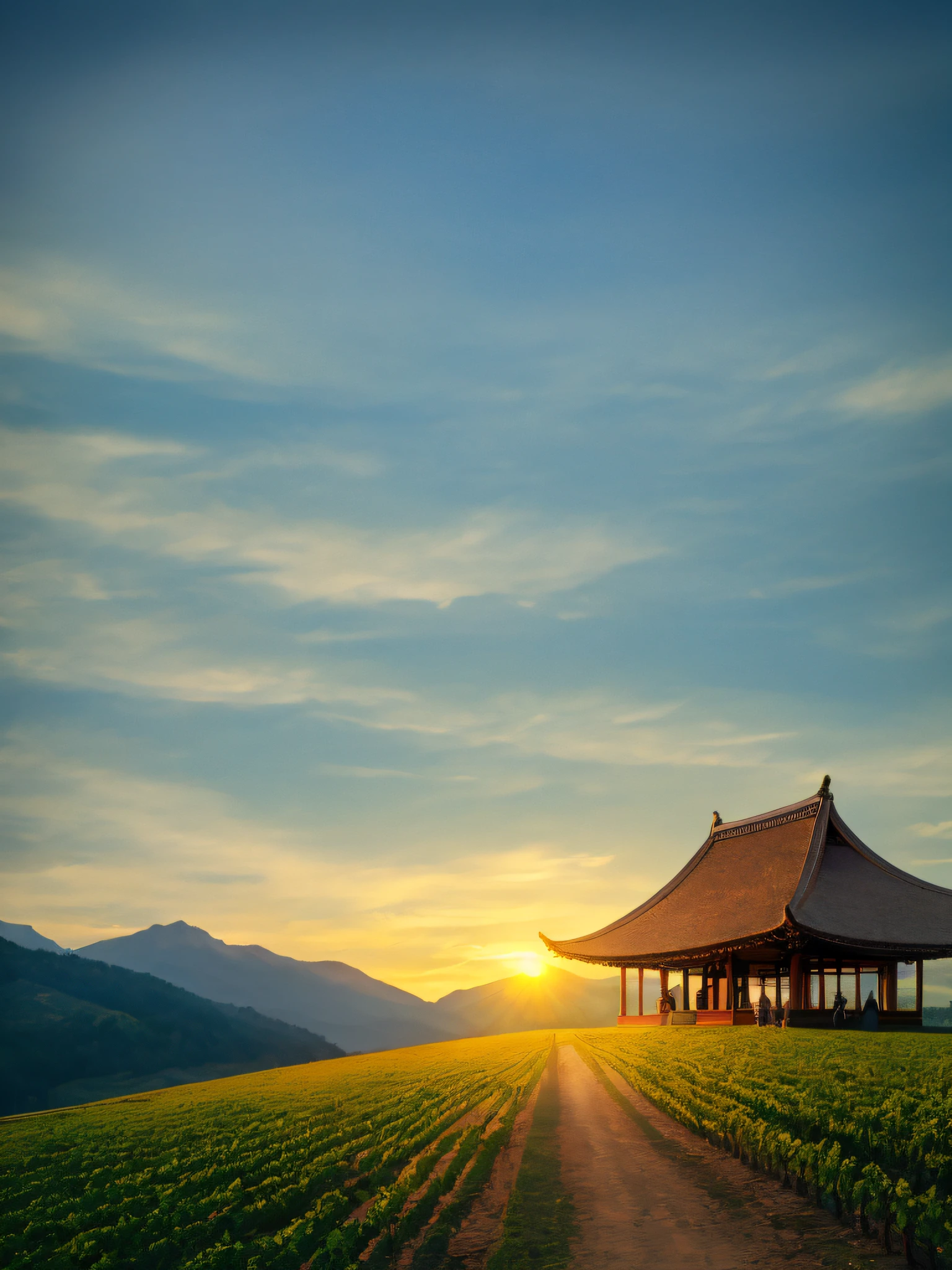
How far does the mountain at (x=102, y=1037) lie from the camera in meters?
120

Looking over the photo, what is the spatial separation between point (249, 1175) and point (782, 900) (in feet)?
90.4

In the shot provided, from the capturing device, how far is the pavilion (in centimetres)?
3234

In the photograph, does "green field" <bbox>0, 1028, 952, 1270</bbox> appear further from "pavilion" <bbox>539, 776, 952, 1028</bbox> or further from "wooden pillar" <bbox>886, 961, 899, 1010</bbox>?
"wooden pillar" <bbox>886, 961, 899, 1010</bbox>

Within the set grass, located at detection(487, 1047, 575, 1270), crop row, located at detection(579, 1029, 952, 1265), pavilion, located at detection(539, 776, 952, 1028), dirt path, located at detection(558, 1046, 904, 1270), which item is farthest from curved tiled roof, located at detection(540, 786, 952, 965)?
grass, located at detection(487, 1047, 575, 1270)

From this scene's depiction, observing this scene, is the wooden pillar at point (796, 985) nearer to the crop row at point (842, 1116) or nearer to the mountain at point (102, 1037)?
the crop row at point (842, 1116)

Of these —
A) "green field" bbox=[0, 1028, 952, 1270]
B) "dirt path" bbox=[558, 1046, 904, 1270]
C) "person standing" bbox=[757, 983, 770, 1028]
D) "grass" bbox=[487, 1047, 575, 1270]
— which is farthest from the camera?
"person standing" bbox=[757, 983, 770, 1028]

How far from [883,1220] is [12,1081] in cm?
13338

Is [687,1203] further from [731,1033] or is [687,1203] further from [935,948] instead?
[935,948]

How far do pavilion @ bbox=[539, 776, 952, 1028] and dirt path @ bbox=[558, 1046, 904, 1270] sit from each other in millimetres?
18977

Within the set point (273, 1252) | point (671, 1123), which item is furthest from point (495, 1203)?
point (671, 1123)

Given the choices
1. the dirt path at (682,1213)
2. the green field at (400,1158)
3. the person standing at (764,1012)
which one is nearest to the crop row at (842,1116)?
the green field at (400,1158)

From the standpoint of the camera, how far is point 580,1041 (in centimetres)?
3894

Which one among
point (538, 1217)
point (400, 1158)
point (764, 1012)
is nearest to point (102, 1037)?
point (764, 1012)

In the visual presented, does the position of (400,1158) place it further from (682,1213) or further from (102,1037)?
(102,1037)
